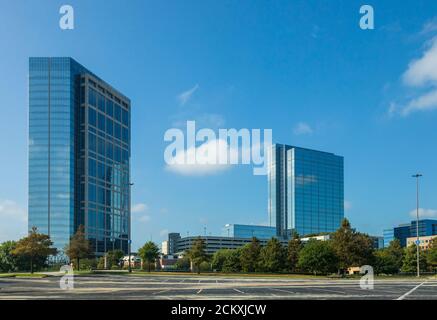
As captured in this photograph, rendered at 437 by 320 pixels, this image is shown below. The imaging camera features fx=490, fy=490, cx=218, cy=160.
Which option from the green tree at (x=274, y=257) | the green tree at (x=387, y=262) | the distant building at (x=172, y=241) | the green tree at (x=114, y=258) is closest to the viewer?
the green tree at (x=274, y=257)

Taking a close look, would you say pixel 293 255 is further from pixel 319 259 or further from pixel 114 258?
pixel 114 258

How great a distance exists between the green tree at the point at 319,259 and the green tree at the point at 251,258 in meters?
10.3

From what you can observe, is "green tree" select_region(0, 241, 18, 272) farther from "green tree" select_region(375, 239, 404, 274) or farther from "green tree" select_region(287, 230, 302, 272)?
"green tree" select_region(375, 239, 404, 274)

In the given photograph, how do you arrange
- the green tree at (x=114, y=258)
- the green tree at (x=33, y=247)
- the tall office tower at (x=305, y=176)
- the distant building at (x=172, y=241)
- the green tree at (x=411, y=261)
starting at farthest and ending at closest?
1. the distant building at (x=172, y=241)
2. the green tree at (x=114, y=258)
3. the green tree at (x=411, y=261)
4. the green tree at (x=33, y=247)
5. the tall office tower at (x=305, y=176)

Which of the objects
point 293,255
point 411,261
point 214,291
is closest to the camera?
point 214,291

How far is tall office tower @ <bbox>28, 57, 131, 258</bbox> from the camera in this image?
12669 cm

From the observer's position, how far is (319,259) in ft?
215

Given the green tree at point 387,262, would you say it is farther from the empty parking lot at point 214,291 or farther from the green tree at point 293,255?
the empty parking lot at point 214,291

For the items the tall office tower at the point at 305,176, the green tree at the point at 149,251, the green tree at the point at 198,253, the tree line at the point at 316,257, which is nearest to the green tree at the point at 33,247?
the green tree at the point at 149,251

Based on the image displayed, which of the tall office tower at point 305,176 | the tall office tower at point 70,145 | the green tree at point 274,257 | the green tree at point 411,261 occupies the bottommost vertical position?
the green tree at point 411,261

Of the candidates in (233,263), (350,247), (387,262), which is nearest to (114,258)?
(233,263)

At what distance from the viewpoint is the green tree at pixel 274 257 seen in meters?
71.9

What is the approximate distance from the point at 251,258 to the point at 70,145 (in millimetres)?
77187

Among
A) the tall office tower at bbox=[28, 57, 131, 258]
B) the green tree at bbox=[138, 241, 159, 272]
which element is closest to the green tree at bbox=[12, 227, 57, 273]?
the green tree at bbox=[138, 241, 159, 272]
